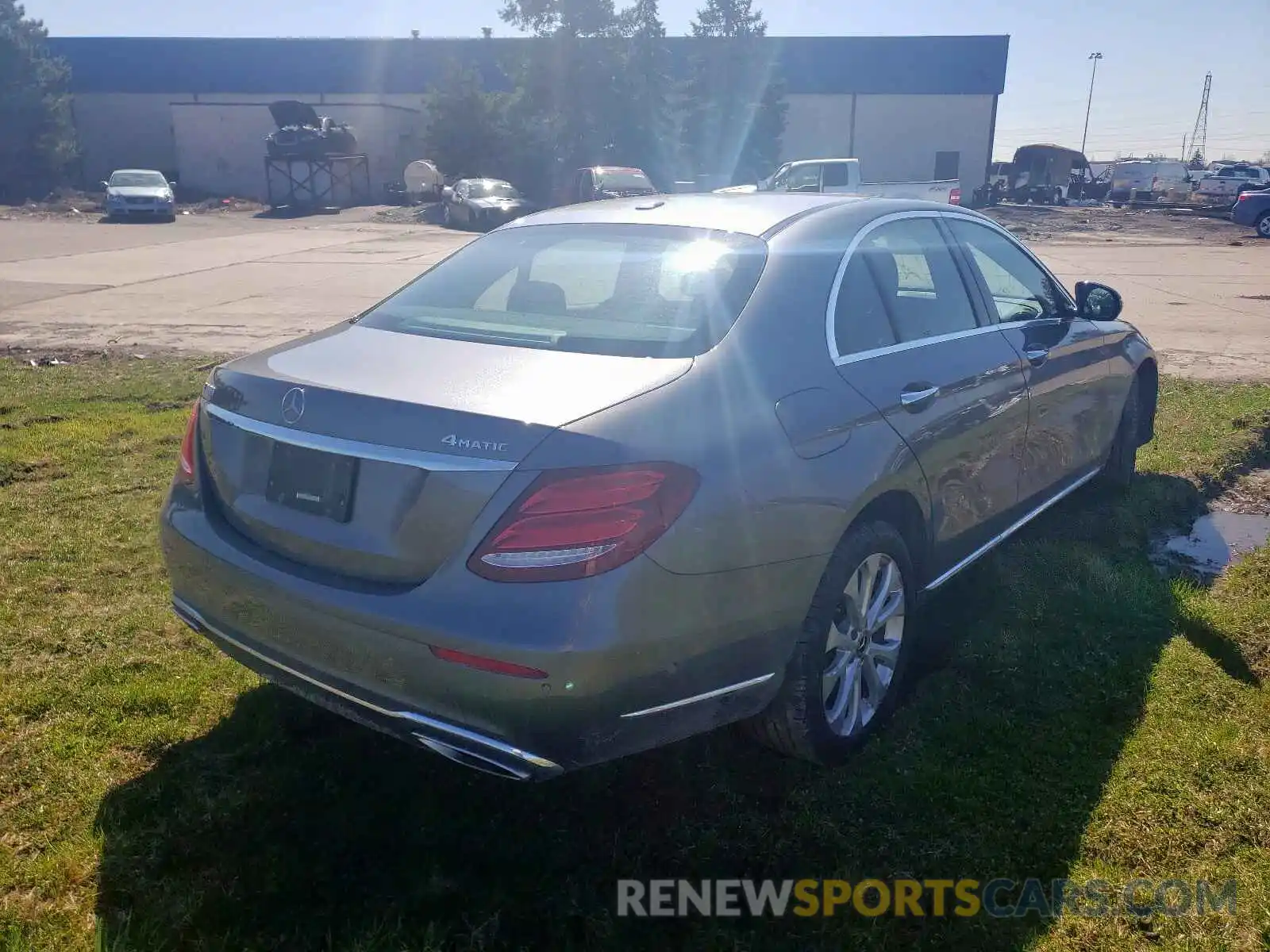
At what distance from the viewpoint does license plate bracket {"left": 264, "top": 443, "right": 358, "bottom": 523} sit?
2498 mm

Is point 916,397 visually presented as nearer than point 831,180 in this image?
Yes

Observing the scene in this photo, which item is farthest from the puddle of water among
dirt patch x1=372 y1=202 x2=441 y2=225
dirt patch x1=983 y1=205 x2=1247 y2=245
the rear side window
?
dirt patch x1=372 y1=202 x2=441 y2=225

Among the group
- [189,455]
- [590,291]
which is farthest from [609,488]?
[189,455]

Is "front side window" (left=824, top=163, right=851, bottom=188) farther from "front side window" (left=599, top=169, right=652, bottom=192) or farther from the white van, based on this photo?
the white van

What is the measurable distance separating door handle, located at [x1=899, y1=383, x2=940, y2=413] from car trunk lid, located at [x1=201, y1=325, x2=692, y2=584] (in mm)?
859

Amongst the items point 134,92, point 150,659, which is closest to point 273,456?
point 150,659

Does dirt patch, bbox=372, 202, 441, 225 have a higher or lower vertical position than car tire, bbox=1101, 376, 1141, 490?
lower

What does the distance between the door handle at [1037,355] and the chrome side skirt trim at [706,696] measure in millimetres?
2090

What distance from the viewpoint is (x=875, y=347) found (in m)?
3.24

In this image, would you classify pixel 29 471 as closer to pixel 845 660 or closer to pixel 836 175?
pixel 845 660

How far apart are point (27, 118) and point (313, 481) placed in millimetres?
52720

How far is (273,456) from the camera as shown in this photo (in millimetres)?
2668

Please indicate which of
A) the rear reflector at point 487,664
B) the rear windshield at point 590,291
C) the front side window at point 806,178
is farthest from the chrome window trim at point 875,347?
the front side window at point 806,178

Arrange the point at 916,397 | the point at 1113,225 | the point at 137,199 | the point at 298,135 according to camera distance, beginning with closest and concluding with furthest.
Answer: the point at 916,397
the point at 137,199
the point at 1113,225
the point at 298,135
